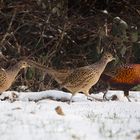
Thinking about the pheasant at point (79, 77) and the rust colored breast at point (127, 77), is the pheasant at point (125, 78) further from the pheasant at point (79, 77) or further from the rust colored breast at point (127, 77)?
the pheasant at point (79, 77)

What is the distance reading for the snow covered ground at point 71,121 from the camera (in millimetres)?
5840

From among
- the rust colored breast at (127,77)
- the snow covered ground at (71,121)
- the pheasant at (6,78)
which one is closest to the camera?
the snow covered ground at (71,121)

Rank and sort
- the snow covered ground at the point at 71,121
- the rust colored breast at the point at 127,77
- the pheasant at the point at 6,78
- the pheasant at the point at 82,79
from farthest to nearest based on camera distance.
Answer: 1. the rust colored breast at the point at 127,77
2. the pheasant at the point at 6,78
3. the pheasant at the point at 82,79
4. the snow covered ground at the point at 71,121

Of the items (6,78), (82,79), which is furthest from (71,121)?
Result: (6,78)

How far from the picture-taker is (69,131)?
5953 millimetres

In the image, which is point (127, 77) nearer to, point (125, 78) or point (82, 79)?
point (125, 78)

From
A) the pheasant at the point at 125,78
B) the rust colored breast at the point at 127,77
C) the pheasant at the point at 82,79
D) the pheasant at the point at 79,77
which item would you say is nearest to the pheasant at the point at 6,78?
the pheasant at the point at 79,77

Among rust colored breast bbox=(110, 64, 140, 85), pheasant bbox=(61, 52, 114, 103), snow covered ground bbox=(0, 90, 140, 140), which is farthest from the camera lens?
rust colored breast bbox=(110, 64, 140, 85)

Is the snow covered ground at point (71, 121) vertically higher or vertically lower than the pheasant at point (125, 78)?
higher

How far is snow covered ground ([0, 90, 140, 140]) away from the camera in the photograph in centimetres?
584

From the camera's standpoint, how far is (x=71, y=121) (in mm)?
6574

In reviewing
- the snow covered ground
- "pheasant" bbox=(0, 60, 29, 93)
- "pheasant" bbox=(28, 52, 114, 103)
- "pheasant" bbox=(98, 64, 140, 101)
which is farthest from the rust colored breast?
"pheasant" bbox=(0, 60, 29, 93)

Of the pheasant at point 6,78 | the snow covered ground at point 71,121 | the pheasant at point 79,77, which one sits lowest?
the pheasant at point 6,78

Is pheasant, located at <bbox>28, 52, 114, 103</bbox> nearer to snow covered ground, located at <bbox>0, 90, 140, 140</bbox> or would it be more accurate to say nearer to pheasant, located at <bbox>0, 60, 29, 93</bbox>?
pheasant, located at <bbox>0, 60, 29, 93</bbox>
